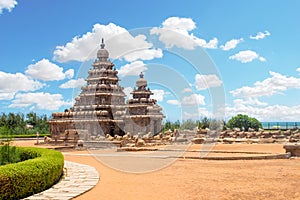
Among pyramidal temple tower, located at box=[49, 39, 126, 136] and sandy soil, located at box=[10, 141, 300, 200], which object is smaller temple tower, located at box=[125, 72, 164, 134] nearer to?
pyramidal temple tower, located at box=[49, 39, 126, 136]

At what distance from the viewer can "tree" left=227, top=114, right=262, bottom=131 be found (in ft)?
193

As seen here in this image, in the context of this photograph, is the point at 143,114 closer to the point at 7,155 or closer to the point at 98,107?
the point at 98,107

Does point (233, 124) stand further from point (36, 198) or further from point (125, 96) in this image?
point (36, 198)

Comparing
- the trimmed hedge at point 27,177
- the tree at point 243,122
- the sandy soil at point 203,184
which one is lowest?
the sandy soil at point 203,184

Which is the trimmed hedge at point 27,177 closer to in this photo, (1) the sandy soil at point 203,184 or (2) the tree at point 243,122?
(1) the sandy soil at point 203,184

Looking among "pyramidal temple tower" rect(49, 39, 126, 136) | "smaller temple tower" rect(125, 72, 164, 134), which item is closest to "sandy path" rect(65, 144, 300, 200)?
"pyramidal temple tower" rect(49, 39, 126, 136)

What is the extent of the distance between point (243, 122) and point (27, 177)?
54590 millimetres

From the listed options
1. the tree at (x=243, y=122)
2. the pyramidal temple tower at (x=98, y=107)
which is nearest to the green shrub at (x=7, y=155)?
the pyramidal temple tower at (x=98, y=107)

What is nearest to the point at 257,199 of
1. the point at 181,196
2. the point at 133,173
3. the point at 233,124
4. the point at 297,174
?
the point at 181,196

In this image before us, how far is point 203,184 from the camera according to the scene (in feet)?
33.7

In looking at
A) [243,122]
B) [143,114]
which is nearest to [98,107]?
[143,114]

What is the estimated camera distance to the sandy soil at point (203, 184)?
867 centimetres

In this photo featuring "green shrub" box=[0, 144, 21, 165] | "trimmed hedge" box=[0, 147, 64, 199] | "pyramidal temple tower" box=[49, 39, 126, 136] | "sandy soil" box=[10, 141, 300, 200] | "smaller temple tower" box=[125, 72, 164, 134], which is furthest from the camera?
"smaller temple tower" box=[125, 72, 164, 134]

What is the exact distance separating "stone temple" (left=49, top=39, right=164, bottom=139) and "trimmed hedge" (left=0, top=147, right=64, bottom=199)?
96.0ft
